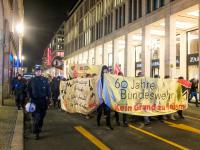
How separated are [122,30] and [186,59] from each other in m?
9.69

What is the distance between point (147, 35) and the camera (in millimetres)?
33688

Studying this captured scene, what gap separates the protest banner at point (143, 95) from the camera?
11.1 meters

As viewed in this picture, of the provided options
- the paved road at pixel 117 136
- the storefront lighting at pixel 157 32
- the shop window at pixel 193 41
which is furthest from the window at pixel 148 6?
the paved road at pixel 117 136

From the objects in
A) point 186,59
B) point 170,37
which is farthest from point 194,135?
point 186,59

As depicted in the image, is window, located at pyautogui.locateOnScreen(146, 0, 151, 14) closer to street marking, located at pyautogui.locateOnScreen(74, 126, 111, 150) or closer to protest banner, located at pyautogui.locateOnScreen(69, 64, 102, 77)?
protest banner, located at pyautogui.locateOnScreen(69, 64, 102, 77)

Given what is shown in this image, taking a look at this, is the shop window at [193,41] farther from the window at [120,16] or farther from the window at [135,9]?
the window at [120,16]

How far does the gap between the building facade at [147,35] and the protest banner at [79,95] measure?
529 cm

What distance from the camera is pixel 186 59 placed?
3397 centimetres

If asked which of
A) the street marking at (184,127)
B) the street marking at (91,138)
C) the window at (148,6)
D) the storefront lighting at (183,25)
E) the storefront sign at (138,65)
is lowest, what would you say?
the street marking at (91,138)

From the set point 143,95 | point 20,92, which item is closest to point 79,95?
point 143,95

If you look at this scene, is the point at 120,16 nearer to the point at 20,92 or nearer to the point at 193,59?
the point at 193,59

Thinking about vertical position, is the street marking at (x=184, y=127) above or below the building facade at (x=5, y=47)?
below

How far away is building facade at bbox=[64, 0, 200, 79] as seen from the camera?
29344mm

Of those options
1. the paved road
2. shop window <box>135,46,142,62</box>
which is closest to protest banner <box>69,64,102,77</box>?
the paved road
